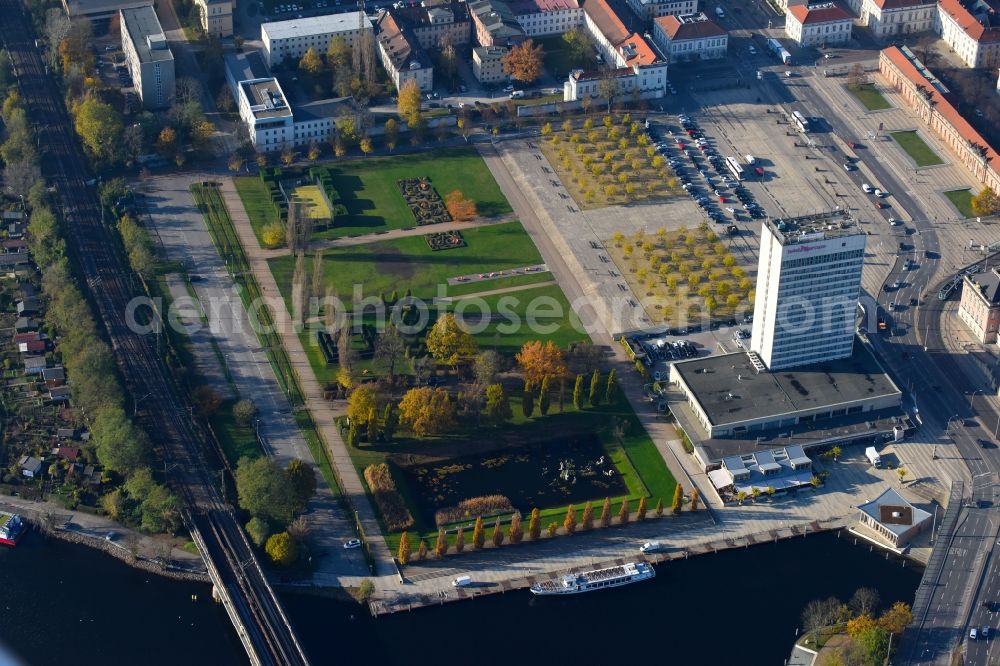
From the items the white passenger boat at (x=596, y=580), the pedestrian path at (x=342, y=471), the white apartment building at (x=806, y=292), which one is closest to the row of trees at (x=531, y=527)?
the pedestrian path at (x=342, y=471)

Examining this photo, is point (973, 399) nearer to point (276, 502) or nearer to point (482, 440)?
point (482, 440)

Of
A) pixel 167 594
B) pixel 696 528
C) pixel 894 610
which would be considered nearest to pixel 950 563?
pixel 894 610

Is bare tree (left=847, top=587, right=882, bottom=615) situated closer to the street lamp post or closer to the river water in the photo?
the river water

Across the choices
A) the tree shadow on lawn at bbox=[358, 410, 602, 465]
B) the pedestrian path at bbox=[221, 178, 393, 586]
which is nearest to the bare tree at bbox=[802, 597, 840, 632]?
the tree shadow on lawn at bbox=[358, 410, 602, 465]

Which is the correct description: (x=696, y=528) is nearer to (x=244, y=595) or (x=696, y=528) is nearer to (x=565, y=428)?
(x=565, y=428)

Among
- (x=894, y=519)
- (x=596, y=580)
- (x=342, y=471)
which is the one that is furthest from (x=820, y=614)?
(x=342, y=471)
